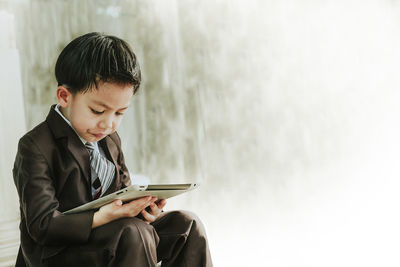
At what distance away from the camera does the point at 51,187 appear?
115 centimetres

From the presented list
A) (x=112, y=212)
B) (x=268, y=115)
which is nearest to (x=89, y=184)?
(x=112, y=212)

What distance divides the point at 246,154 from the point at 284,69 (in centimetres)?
49

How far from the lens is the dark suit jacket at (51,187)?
1104 millimetres

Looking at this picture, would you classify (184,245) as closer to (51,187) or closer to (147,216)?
(147,216)

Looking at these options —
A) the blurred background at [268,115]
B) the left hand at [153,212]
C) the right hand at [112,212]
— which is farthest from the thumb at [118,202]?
the blurred background at [268,115]

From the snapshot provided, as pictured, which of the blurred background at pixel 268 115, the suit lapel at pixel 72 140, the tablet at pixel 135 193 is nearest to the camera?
the tablet at pixel 135 193

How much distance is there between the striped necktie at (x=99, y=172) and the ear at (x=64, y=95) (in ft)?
0.42

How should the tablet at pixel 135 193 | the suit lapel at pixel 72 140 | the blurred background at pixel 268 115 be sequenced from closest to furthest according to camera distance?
the tablet at pixel 135 193 < the suit lapel at pixel 72 140 < the blurred background at pixel 268 115

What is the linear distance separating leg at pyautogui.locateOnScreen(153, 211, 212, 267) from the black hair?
0.42 m

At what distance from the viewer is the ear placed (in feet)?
4.10

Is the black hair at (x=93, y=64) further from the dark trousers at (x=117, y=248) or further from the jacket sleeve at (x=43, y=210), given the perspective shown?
the dark trousers at (x=117, y=248)

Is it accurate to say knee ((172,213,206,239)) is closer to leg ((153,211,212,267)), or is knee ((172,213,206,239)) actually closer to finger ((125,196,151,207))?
leg ((153,211,212,267))

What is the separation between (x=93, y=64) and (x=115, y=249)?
471mm

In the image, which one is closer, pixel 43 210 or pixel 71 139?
pixel 43 210
